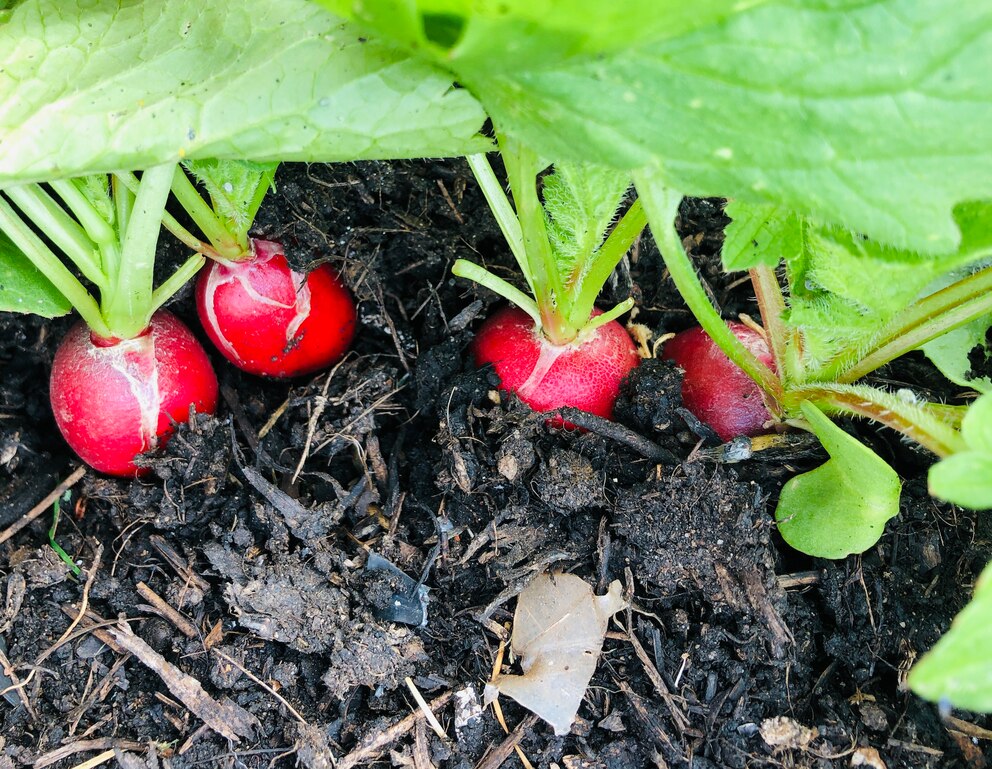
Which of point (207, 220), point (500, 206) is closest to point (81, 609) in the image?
point (207, 220)

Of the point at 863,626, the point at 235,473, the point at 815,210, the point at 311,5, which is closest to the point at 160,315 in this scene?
the point at 235,473

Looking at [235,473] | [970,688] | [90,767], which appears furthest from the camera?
[235,473]

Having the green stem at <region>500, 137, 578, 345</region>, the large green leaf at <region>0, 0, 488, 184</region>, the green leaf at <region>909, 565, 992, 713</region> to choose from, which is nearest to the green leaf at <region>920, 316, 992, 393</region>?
the green stem at <region>500, 137, 578, 345</region>

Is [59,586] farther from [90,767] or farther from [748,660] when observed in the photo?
[748,660]

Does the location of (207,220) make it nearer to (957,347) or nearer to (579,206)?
(579,206)

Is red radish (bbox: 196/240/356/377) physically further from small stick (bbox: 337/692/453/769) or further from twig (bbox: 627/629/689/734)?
twig (bbox: 627/629/689/734)

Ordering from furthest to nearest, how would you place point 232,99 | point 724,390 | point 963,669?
point 724,390 → point 232,99 → point 963,669

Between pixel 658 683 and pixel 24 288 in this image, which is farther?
pixel 24 288
